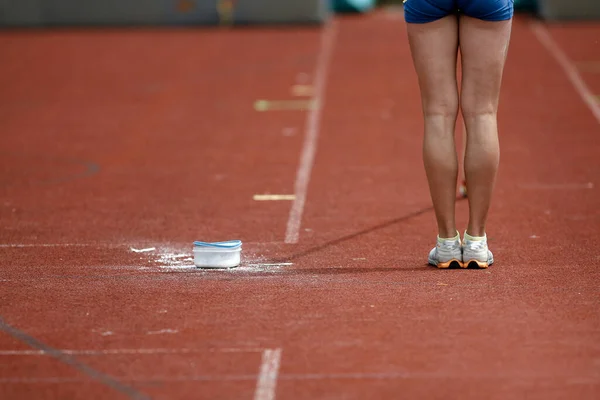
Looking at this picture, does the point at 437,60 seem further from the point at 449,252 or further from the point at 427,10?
the point at 449,252

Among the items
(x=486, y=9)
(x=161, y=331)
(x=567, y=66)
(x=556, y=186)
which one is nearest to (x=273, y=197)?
(x=556, y=186)

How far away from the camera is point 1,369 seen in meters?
4.29

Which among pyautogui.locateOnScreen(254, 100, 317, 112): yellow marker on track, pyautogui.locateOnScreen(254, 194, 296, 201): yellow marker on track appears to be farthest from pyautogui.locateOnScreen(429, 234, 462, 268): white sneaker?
pyautogui.locateOnScreen(254, 100, 317, 112): yellow marker on track

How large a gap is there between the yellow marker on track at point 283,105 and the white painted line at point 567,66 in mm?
3238

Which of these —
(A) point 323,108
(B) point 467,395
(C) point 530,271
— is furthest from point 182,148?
(B) point 467,395

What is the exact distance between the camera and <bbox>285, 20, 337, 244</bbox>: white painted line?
694cm

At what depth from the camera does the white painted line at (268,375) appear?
3943mm

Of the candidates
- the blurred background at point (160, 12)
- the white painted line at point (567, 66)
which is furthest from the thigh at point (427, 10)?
the blurred background at point (160, 12)

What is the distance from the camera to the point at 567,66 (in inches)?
588

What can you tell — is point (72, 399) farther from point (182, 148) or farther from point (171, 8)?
point (171, 8)

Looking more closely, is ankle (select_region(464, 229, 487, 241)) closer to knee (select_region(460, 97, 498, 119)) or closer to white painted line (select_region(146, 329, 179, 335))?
knee (select_region(460, 97, 498, 119))

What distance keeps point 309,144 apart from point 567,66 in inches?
246

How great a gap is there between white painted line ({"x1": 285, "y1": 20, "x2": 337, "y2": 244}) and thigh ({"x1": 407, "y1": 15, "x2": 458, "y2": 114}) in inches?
55.0

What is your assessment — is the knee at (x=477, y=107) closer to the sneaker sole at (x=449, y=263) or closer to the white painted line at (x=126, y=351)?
the sneaker sole at (x=449, y=263)
